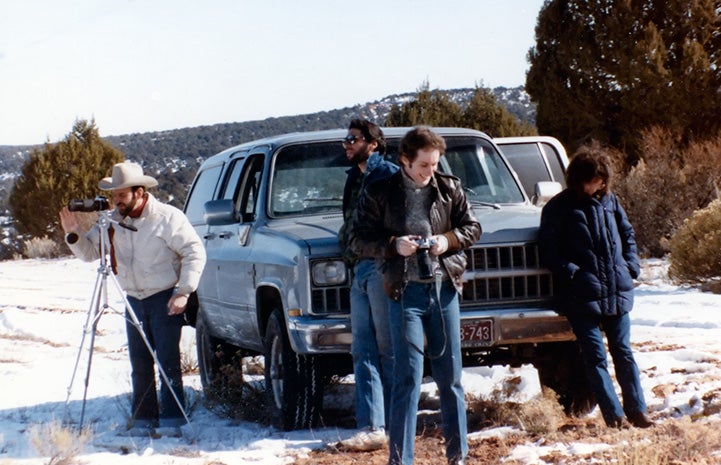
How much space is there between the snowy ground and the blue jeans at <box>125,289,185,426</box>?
20 cm

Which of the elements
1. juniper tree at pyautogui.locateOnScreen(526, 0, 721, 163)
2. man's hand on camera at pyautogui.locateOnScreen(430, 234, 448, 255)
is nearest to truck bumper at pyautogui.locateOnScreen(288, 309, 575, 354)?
man's hand on camera at pyautogui.locateOnScreen(430, 234, 448, 255)

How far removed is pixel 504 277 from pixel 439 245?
1.69 m

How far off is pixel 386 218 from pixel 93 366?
6.62 meters

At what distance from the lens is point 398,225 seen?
5859mm

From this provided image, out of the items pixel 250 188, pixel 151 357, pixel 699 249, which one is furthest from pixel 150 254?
pixel 699 249

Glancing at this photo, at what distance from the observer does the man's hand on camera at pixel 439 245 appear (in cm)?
574

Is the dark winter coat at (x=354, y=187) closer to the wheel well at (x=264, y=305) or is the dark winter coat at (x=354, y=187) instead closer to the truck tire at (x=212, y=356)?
the wheel well at (x=264, y=305)

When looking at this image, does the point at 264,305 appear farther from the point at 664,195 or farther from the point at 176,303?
the point at 664,195

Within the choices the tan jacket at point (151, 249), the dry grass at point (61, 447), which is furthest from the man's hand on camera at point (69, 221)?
the dry grass at point (61, 447)

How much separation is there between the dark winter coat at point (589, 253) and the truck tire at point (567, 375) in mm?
892

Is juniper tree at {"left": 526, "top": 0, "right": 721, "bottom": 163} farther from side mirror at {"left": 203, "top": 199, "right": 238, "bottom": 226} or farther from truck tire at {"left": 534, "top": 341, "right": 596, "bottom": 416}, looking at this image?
side mirror at {"left": 203, "top": 199, "right": 238, "bottom": 226}

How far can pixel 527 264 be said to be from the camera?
24.2 ft

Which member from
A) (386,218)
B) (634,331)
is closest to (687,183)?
(634,331)

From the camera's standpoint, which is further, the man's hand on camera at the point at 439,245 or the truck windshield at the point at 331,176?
the truck windshield at the point at 331,176
